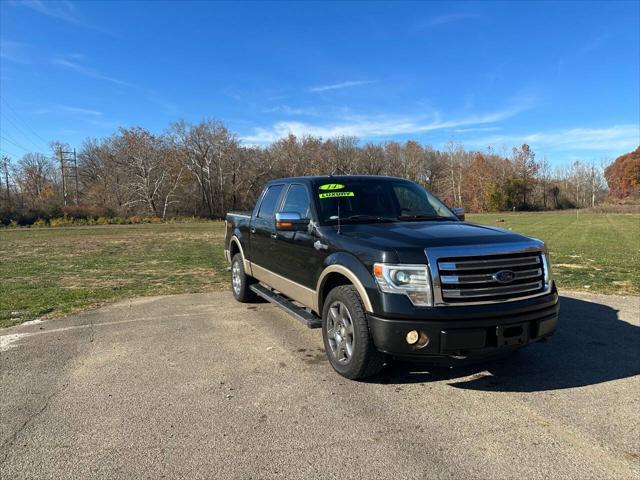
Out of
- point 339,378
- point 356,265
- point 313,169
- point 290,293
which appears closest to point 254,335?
point 290,293

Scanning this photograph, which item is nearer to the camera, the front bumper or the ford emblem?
the front bumper

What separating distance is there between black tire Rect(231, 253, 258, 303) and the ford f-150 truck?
2.41 metres

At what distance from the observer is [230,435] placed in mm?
3205

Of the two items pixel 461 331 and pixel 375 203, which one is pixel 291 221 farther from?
pixel 461 331

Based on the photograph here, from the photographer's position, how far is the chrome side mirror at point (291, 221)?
15.8 ft

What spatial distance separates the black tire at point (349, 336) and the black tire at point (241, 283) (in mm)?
3083

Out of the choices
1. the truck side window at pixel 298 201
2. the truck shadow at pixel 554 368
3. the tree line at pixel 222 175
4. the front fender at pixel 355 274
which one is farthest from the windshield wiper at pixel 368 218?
the tree line at pixel 222 175

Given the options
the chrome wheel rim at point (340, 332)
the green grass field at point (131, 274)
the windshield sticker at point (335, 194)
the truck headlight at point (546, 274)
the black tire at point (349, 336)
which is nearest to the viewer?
the black tire at point (349, 336)

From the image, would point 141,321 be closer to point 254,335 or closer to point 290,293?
point 254,335

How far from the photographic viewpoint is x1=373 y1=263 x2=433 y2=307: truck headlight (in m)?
3.57

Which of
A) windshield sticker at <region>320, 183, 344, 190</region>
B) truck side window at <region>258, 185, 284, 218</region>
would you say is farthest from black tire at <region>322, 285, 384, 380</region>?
truck side window at <region>258, 185, 284, 218</region>

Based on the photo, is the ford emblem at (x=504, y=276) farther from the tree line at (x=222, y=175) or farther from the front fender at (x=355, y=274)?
the tree line at (x=222, y=175)

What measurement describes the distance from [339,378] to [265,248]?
253 centimetres

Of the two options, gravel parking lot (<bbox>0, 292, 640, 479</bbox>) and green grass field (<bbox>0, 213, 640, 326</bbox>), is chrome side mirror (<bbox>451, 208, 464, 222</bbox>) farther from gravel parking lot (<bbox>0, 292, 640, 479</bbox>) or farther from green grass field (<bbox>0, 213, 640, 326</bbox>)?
green grass field (<bbox>0, 213, 640, 326</bbox>)
